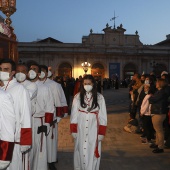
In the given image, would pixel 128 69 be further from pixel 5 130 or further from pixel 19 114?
pixel 5 130

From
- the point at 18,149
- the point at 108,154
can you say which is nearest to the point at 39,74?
the point at 18,149

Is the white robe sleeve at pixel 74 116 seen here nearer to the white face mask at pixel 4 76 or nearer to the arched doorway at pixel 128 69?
the white face mask at pixel 4 76

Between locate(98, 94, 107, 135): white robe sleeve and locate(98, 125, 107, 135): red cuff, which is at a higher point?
locate(98, 94, 107, 135): white robe sleeve

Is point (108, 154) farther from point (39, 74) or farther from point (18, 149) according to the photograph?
point (18, 149)

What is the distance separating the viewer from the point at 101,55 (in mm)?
48812

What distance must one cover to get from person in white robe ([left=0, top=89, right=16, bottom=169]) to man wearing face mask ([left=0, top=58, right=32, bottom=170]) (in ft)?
1.71

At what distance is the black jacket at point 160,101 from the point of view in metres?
7.85

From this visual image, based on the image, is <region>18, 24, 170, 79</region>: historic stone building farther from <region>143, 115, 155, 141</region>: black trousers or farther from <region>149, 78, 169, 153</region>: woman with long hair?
<region>149, 78, 169, 153</region>: woman with long hair

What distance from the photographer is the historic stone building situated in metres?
47.8

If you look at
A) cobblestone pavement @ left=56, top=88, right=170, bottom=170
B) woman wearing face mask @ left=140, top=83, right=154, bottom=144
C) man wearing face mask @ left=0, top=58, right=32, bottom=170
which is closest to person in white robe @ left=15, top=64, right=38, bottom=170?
man wearing face mask @ left=0, top=58, right=32, bottom=170

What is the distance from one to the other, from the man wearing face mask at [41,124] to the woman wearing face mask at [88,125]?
58cm

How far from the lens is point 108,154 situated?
774cm

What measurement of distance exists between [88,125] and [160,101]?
324 centimetres

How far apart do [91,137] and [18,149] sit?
165 cm
